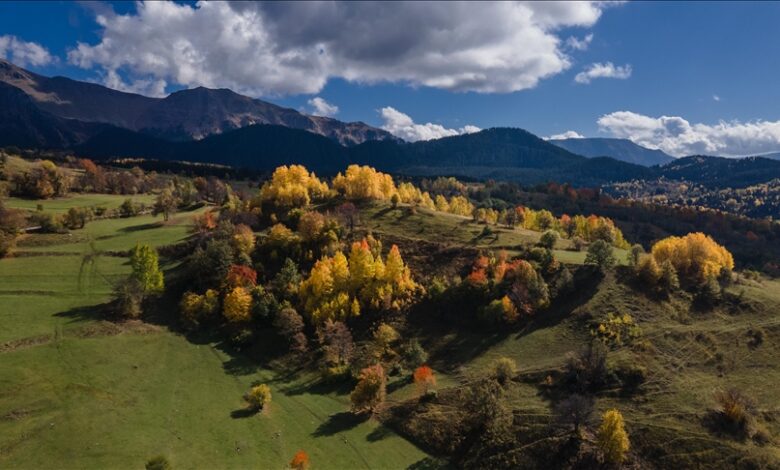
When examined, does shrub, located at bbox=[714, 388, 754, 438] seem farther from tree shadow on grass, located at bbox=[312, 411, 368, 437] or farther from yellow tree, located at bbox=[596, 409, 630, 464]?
tree shadow on grass, located at bbox=[312, 411, 368, 437]

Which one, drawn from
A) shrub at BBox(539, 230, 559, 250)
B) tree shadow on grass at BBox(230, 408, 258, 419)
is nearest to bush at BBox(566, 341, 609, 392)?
shrub at BBox(539, 230, 559, 250)

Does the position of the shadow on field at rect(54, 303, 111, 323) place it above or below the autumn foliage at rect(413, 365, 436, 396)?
above

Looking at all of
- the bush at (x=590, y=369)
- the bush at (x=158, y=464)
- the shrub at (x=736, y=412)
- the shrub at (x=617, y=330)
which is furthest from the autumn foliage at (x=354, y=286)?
the shrub at (x=736, y=412)

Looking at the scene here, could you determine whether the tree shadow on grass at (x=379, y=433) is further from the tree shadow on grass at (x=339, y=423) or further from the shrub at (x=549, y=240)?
the shrub at (x=549, y=240)

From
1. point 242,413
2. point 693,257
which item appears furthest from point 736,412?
point 242,413

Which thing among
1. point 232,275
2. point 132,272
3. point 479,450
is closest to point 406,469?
point 479,450

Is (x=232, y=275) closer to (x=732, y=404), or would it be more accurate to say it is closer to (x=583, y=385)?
(x=583, y=385)
